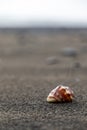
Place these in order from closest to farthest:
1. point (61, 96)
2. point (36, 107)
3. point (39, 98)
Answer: point (36, 107), point (61, 96), point (39, 98)

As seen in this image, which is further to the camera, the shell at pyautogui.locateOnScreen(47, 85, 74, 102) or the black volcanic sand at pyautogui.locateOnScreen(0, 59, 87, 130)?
the shell at pyautogui.locateOnScreen(47, 85, 74, 102)

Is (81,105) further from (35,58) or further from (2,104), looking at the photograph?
(35,58)

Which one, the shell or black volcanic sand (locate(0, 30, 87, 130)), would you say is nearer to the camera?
black volcanic sand (locate(0, 30, 87, 130))

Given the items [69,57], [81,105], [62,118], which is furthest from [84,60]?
[62,118]

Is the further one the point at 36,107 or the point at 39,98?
the point at 39,98

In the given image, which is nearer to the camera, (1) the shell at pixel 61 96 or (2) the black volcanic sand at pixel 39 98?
(2) the black volcanic sand at pixel 39 98

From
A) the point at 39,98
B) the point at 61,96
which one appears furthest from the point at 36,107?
the point at 39,98

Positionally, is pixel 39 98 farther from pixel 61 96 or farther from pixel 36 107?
pixel 36 107

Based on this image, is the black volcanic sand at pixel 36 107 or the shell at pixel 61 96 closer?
the black volcanic sand at pixel 36 107
